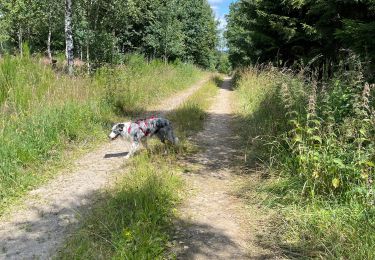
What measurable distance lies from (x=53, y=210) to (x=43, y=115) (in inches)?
109

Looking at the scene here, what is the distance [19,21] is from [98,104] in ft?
70.7

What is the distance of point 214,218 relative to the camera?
165 inches

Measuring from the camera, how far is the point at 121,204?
4121 mm

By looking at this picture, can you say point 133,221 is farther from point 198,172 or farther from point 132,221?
point 198,172

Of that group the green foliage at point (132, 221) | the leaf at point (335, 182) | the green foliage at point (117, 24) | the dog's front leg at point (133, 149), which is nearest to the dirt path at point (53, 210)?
the dog's front leg at point (133, 149)

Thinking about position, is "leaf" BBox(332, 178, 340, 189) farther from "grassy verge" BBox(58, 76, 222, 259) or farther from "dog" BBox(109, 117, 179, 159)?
"dog" BBox(109, 117, 179, 159)

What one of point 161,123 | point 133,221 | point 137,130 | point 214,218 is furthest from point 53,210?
point 161,123

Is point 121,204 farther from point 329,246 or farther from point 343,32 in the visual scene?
point 343,32

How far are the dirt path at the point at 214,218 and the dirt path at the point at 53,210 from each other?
51.6 inches

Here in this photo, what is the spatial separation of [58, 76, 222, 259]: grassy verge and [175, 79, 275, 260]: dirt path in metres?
0.21

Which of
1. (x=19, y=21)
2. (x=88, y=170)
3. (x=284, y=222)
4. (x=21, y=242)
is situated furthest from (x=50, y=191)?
(x=19, y=21)

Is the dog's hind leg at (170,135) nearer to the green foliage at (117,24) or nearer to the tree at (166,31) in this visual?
the green foliage at (117,24)

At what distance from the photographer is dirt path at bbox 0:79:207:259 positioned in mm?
3615

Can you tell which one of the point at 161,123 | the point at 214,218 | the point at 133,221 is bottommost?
the point at 214,218
